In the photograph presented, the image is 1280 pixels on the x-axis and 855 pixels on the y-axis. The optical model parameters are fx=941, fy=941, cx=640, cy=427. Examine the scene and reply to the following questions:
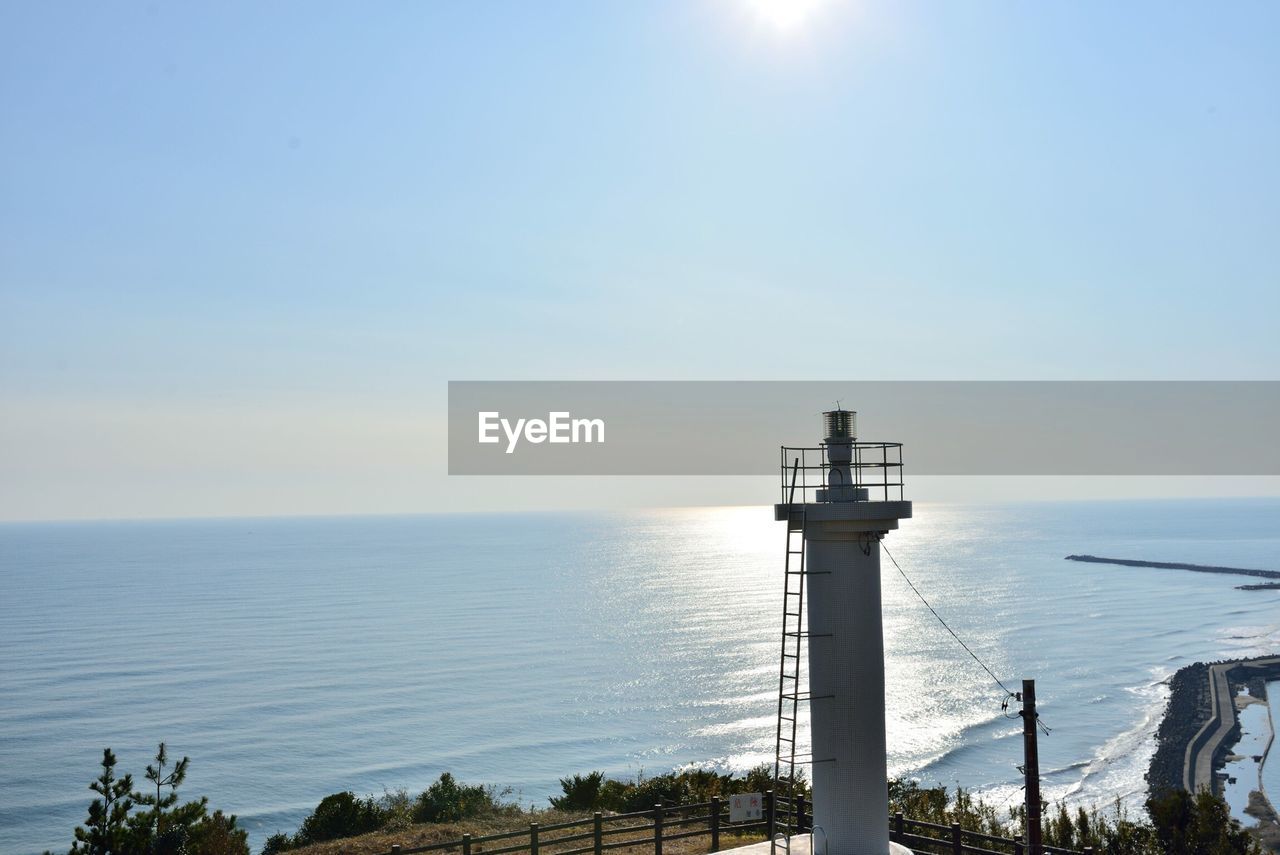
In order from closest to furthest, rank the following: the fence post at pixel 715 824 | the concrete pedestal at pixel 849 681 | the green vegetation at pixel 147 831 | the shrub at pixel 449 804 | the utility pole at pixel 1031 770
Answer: the utility pole at pixel 1031 770
the concrete pedestal at pixel 849 681
the green vegetation at pixel 147 831
the fence post at pixel 715 824
the shrub at pixel 449 804

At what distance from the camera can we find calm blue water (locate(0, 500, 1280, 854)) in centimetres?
5459

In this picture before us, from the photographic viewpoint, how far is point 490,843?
2009 centimetres

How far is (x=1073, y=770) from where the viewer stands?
52.8m

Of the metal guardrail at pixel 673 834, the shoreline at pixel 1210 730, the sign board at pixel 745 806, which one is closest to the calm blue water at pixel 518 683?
the shoreline at pixel 1210 730

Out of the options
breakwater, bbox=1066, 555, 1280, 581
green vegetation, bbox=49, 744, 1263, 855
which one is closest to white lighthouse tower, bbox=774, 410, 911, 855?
green vegetation, bbox=49, 744, 1263, 855

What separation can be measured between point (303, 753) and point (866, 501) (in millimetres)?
54109

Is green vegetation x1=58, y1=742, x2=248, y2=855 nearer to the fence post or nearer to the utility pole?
the fence post

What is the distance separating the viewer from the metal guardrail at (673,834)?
16.3 m

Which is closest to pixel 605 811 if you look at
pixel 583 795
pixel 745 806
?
pixel 583 795

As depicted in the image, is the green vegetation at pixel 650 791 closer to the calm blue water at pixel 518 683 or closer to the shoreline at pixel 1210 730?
the calm blue water at pixel 518 683

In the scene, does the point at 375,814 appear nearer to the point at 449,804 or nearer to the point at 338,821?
the point at 338,821

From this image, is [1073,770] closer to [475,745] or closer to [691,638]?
[475,745]

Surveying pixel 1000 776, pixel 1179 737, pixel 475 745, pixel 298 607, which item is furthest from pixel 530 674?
pixel 298 607

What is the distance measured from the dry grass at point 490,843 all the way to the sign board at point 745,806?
6.96ft
